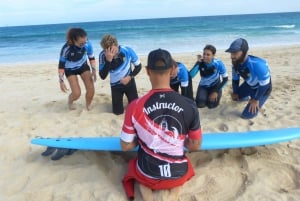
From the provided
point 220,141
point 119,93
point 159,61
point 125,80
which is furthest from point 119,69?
point 159,61

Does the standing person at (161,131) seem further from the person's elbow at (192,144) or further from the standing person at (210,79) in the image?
the standing person at (210,79)

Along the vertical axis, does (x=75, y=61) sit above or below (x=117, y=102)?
above

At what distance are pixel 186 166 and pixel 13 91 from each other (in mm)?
5696

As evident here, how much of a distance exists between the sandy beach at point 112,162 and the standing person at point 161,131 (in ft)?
0.51

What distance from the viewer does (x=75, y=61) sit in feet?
18.0

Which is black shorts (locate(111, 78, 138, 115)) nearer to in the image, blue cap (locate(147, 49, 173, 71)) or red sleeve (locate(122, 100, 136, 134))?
red sleeve (locate(122, 100, 136, 134))

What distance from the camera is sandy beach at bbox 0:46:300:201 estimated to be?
9.84 feet

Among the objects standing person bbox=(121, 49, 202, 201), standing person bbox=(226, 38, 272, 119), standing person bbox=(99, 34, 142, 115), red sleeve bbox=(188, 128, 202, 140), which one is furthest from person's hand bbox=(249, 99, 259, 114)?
red sleeve bbox=(188, 128, 202, 140)

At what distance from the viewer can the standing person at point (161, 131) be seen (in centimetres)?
255

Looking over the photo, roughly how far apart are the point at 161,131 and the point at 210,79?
322cm

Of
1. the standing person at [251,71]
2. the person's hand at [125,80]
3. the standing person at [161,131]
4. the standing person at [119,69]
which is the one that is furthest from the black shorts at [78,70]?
the standing person at [161,131]

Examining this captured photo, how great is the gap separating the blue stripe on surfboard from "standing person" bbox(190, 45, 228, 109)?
189 cm

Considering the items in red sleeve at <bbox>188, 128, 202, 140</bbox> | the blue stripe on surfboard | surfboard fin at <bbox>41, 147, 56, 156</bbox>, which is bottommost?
surfboard fin at <bbox>41, 147, 56, 156</bbox>

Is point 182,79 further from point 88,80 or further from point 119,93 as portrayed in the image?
point 88,80
